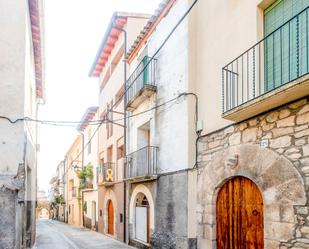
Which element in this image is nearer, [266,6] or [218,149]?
[266,6]

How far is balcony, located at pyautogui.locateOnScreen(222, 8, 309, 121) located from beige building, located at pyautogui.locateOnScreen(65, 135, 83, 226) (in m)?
22.0

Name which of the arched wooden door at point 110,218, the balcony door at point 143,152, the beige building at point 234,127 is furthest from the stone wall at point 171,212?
the arched wooden door at point 110,218

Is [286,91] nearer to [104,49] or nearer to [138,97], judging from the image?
[138,97]

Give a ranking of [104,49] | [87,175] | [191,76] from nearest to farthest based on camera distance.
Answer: [191,76] < [104,49] < [87,175]

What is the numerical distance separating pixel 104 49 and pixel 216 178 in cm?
1384

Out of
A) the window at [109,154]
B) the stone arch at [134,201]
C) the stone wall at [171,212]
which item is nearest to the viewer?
the stone wall at [171,212]

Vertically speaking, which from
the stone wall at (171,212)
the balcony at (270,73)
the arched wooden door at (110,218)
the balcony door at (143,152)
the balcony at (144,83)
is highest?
the balcony at (144,83)

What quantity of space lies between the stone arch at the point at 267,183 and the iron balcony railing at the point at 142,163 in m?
3.31

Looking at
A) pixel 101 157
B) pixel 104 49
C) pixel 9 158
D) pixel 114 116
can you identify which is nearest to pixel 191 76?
pixel 9 158

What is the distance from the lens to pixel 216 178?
27.9 feet

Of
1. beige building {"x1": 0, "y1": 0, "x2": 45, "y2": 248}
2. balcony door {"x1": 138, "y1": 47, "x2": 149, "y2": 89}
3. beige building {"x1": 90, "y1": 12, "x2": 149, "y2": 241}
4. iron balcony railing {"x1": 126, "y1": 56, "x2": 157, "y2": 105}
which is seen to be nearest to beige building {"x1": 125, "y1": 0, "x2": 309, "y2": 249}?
iron balcony railing {"x1": 126, "y1": 56, "x2": 157, "y2": 105}

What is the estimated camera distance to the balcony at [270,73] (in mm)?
5957

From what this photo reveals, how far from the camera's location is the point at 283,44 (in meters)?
6.93

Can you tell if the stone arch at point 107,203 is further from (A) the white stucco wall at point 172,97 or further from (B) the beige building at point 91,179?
(A) the white stucco wall at point 172,97
